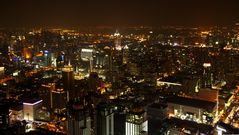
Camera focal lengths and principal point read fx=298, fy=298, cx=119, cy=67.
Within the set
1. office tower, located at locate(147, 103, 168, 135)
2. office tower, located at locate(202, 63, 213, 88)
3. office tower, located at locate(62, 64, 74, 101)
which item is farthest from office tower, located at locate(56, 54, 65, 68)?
office tower, located at locate(147, 103, 168, 135)

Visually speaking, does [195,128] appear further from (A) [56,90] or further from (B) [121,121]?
(A) [56,90]

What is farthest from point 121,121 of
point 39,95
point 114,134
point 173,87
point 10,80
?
point 10,80

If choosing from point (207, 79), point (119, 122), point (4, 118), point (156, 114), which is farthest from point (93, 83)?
point (207, 79)

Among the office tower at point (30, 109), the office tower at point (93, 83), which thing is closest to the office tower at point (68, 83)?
the office tower at point (93, 83)

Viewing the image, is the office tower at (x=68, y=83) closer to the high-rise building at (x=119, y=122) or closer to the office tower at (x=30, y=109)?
the office tower at (x=30, y=109)

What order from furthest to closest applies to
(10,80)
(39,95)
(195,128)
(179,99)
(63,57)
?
(63,57) → (10,80) → (39,95) → (179,99) → (195,128)

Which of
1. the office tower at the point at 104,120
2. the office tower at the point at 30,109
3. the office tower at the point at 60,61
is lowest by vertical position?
the office tower at the point at 30,109
